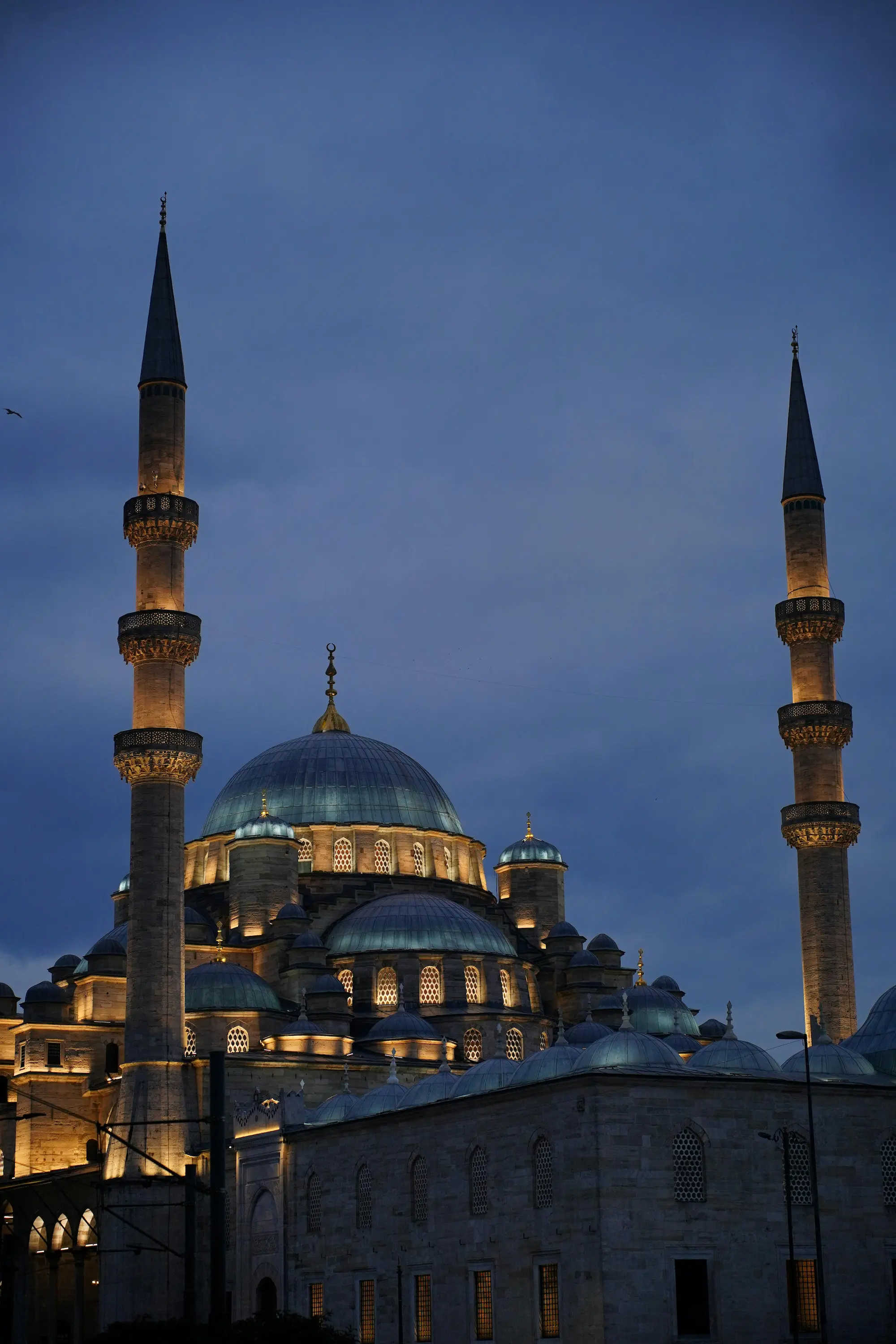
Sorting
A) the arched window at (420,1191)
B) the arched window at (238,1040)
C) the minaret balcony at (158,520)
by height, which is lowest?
the arched window at (420,1191)

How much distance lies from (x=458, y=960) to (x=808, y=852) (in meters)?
10.7

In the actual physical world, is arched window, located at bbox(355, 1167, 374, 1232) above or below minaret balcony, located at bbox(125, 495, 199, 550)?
below

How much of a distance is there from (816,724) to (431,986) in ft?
42.5

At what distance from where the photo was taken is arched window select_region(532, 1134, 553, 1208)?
35719 millimetres

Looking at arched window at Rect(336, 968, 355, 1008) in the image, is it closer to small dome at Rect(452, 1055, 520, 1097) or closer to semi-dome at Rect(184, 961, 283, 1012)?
semi-dome at Rect(184, 961, 283, 1012)

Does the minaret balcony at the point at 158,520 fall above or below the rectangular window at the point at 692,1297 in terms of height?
above

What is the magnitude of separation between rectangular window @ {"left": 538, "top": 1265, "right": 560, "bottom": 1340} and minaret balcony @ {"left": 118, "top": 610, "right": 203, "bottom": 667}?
61.0ft

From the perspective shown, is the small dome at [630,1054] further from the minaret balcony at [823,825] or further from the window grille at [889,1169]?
the minaret balcony at [823,825]

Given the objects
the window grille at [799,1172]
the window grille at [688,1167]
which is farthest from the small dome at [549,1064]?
the window grille at [799,1172]

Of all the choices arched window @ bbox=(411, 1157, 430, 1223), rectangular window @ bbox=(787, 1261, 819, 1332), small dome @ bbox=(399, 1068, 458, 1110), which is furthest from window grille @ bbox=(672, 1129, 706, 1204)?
small dome @ bbox=(399, 1068, 458, 1110)

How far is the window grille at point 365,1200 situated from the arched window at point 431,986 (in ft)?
46.1

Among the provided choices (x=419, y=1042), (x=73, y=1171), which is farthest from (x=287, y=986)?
(x=73, y=1171)

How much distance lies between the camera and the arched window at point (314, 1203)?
140 feet

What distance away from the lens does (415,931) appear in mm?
55969
